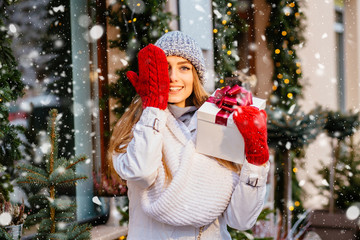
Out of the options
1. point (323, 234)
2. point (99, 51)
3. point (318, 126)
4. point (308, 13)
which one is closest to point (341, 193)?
point (323, 234)

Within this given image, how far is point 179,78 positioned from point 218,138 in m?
0.33

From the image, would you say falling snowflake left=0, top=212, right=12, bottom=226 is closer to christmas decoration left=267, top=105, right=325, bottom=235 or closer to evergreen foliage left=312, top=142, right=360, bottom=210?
christmas decoration left=267, top=105, right=325, bottom=235

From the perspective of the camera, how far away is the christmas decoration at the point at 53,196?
6.31 ft

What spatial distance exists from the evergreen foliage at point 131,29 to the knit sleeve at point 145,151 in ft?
6.38

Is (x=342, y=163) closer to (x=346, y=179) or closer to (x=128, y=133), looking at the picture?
(x=346, y=179)

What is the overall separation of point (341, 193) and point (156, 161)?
299 centimetres

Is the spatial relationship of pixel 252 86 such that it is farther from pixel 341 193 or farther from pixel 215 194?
pixel 215 194

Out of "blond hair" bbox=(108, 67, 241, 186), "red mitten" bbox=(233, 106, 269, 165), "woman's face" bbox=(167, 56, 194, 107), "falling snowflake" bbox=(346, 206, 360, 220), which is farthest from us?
"falling snowflake" bbox=(346, 206, 360, 220)

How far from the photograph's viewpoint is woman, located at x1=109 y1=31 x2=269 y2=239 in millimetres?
1412

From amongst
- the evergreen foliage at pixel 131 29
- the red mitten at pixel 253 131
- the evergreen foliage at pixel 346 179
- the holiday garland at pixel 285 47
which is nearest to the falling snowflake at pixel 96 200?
the evergreen foliage at pixel 131 29

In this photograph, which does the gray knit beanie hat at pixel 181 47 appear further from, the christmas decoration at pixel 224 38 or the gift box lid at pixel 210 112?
the christmas decoration at pixel 224 38

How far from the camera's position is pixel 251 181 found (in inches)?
55.7

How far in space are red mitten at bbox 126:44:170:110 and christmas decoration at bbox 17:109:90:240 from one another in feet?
2.19

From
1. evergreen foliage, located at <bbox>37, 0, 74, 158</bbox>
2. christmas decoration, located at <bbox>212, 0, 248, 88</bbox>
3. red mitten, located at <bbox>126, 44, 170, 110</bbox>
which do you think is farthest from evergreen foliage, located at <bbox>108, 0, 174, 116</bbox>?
red mitten, located at <bbox>126, 44, 170, 110</bbox>
